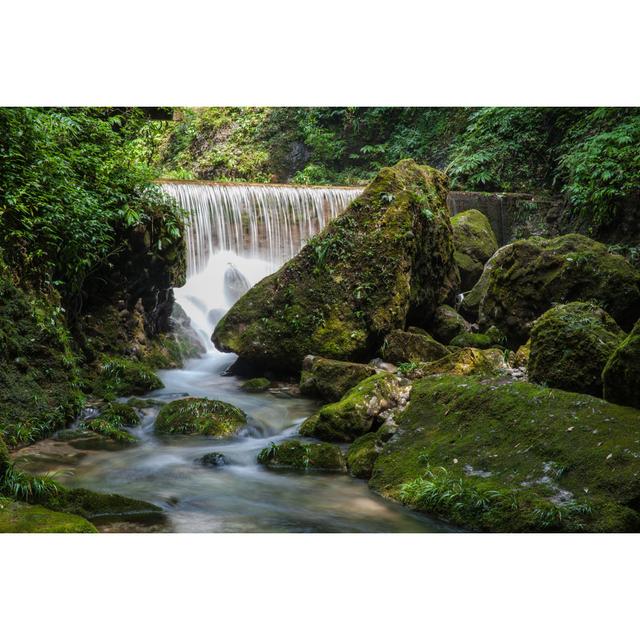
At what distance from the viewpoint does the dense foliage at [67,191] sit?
5.81m

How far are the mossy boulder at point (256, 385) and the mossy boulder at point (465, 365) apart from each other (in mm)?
1834

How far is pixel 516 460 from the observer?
409 centimetres

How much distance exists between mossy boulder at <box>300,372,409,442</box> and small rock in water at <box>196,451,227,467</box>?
98cm

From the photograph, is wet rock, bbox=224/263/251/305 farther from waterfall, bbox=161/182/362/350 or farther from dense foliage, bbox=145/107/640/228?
dense foliage, bbox=145/107/640/228

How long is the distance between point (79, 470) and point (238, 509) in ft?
4.60

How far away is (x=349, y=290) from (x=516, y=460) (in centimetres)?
443

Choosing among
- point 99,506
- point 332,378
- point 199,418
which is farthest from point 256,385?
point 99,506

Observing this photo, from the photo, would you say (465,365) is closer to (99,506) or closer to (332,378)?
(332,378)

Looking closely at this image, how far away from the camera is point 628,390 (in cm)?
422

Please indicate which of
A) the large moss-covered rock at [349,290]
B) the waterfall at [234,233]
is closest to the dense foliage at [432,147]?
the waterfall at [234,233]

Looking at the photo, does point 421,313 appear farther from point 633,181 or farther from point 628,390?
point 628,390

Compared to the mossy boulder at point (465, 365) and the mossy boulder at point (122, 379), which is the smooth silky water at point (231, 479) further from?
the mossy boulder at point (465, 365)

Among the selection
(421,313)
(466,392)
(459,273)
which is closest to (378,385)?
(466,392)

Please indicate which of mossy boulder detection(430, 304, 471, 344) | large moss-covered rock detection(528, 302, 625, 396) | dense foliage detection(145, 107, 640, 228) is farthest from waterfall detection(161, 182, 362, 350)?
large moss-covered rock detection(528, 302, 625, 396)
